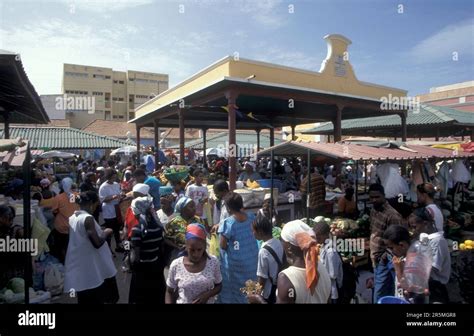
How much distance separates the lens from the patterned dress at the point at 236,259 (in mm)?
3346

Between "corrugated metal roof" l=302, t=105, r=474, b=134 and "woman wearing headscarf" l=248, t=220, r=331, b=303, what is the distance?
13.4 metres

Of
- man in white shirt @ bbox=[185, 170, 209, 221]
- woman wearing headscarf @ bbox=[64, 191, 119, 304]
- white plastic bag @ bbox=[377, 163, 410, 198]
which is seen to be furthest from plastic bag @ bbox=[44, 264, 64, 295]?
white plastic bag @ bbox=[377, 163, 410, 198]

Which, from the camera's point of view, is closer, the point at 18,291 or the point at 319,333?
the point at 319,333

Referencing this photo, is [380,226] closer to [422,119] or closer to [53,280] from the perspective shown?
[53,280]

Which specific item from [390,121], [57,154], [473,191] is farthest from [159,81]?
[473,191]

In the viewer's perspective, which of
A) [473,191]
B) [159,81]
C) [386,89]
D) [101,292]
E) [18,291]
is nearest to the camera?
[101,292]

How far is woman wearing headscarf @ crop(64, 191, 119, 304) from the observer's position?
135 inches

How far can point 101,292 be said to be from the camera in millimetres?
3631

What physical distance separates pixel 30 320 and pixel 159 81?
6260 cm

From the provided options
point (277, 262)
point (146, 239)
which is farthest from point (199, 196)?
point (277, 262)

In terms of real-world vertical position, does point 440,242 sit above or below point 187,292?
above

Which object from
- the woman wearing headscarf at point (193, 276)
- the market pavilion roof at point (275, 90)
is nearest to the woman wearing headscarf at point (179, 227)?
the woman wearing headscarf at point (193, 276)

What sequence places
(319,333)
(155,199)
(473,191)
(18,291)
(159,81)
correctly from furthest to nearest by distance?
1. (159,81)
2. (473,191)
3. (155,199)
4. (18,291)
5. (319,333)

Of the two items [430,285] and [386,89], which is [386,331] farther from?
[386,89]
